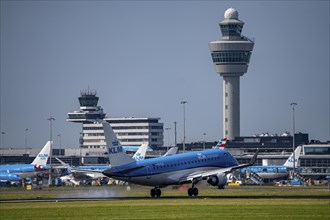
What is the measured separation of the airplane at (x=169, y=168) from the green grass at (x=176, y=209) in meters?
7.94

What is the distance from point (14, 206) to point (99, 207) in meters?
9.97

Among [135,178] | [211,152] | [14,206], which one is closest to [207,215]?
[14,206]

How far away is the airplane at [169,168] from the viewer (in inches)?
4225

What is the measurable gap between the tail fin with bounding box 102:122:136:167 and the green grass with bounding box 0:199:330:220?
Answer: 25.5ft

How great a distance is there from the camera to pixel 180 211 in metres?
82.0

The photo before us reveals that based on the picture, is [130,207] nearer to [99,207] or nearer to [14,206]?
[99,207]

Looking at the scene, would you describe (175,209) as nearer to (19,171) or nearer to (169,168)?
(169,168)

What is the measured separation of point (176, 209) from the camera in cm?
8475

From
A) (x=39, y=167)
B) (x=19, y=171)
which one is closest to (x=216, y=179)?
(x=19, y=171)

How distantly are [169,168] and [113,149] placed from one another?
9016mm

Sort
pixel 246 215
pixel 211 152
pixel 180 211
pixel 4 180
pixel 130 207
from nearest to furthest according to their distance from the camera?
pixel 246 215, pixel 180 211, pixel 130 207, pixel 211 152, pixel 4 180

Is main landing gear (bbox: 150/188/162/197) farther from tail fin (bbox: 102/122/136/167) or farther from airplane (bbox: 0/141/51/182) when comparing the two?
airplane (bbox: 0/141/51/182)

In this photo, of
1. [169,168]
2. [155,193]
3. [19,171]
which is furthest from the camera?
[19,171]

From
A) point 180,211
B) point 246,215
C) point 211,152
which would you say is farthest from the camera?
point 211,152
